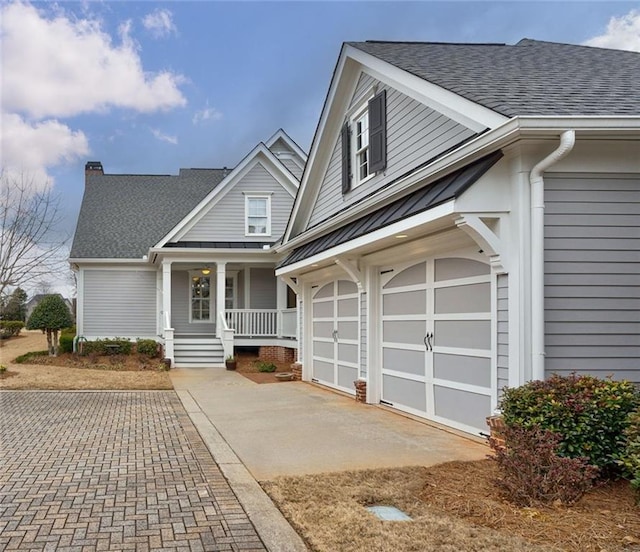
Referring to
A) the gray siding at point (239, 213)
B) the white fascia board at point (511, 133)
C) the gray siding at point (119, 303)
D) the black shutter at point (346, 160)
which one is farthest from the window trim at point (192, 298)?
the white fascia board at point (511, 133)

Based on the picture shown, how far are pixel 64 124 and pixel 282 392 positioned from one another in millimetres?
21099

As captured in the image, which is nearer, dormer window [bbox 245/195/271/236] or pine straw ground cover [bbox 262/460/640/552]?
pine straw ground cover [bbox 262/460/640/552]

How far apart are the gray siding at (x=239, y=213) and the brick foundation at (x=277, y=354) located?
3798mm

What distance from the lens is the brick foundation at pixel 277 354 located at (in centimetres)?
1730

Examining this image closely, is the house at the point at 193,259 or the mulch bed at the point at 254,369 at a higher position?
the house at the point at 193,259

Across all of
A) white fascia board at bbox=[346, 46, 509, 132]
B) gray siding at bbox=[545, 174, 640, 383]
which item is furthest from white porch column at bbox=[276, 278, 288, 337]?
gray siding at bbox=[545, 174, 640, 383]

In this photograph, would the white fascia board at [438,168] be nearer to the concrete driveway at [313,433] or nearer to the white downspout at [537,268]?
the white downspout at [537,268]

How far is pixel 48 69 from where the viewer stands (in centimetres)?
1662

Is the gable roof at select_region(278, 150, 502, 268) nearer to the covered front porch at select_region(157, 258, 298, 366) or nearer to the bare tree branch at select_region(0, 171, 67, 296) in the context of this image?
the covered front porch at select_region(157, 258, 298, 366)

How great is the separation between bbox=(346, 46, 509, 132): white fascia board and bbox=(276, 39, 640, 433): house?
0.11 ft

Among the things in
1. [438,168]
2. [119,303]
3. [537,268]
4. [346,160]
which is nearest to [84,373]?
[119,303]

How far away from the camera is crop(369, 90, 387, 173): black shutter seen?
31.9 ft

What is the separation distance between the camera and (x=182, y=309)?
20.6 meters

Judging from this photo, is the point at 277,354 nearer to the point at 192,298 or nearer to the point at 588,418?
the point at 192,298
